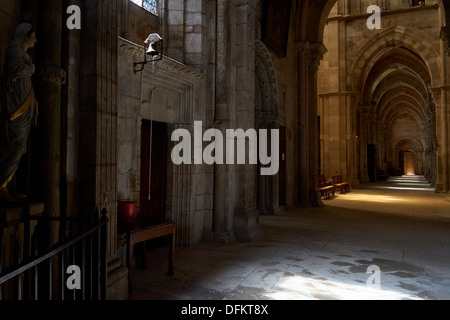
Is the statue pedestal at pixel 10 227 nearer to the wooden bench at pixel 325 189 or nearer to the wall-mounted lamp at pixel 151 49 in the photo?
the wall-mounted lamp at pixel 151 49

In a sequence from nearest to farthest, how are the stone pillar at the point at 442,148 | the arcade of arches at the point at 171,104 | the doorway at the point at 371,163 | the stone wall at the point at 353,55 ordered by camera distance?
the arcade of arches at the point at 171,104, the stone pillar at the point at 442,148, the stone wall at the point at 353,55, the doorway at the point at 371,163

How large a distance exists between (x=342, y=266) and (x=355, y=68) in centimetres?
1816

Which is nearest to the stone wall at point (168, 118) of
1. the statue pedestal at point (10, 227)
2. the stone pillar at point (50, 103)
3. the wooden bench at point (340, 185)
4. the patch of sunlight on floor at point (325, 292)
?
the stone pillar at point (50, 103)

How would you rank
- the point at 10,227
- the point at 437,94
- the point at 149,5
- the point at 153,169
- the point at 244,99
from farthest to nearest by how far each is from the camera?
the point at 437,94 → the point at 244,99 → the point at 149,5 → the point at 153,169 → the point at 10,227

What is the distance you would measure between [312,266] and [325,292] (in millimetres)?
1005

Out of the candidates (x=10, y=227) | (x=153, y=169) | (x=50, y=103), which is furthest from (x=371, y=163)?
(x=10, y=227)

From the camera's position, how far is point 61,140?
3.46 metres

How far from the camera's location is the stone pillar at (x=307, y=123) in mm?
11625

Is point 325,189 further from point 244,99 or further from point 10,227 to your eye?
point 10,227

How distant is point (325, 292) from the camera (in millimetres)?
3787

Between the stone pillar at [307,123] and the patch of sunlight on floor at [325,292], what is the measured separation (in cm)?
763

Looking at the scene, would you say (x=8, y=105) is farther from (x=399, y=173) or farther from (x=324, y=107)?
(x=399, y=173)

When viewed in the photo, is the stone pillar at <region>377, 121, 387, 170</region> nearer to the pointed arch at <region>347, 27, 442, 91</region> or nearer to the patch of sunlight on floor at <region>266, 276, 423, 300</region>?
the pointed arch at <region>347, 27, 442, 91</region>

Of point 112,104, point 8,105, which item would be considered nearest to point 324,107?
→ point 112,104
